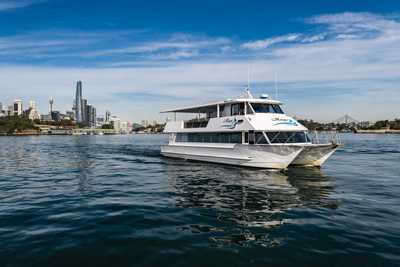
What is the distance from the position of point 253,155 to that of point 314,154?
4.84 m

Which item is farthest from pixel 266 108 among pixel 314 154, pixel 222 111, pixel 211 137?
pixel 211 137

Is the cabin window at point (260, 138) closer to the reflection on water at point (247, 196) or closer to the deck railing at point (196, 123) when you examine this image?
the reflection on water at point (247, 196)

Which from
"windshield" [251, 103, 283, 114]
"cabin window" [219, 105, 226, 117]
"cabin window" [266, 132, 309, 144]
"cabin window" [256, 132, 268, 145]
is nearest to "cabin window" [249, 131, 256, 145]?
"cabin window" [256, 132, 268, 145]

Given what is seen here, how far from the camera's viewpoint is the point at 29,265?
7598 mm

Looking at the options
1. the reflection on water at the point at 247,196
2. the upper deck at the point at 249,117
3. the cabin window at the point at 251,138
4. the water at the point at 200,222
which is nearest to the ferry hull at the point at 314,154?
the reflection on water at the point at 247,196

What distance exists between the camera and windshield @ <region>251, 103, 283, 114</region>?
25.8 metres

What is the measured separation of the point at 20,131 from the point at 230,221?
214430 mm

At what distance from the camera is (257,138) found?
80.4ft

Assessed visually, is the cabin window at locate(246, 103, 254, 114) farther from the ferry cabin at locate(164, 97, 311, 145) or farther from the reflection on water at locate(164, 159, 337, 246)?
the reflection on water at locate(164, 159, 337, 246)

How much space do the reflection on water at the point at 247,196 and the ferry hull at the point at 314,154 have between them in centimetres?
101

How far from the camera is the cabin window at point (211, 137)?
2630cm

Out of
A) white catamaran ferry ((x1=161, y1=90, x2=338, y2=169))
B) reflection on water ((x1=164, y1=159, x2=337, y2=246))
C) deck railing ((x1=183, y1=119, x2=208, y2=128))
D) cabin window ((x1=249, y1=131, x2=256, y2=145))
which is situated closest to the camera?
reflection on water ((x1=164, y1=159, x2=337, y2=246))

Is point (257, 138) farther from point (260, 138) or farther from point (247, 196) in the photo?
point (247, 196)

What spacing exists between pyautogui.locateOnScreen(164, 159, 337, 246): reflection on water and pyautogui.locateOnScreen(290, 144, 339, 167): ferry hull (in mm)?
1012
